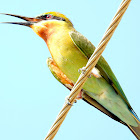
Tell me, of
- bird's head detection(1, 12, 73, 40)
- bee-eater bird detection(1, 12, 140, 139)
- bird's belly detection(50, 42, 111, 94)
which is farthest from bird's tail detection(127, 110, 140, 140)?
bird's head detection(1, 12, 73, 40)

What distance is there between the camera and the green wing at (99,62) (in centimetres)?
307

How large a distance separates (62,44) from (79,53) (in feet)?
0.64

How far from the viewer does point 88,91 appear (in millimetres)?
3258

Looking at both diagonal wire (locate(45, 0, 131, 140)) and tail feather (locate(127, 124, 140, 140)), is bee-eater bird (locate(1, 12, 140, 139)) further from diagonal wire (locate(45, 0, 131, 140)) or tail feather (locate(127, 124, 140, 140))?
diagonal wire (locate(45, 0, 131, 140))

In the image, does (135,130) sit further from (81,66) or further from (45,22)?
(45,22)

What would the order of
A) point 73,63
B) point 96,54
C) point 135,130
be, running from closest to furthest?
1. point 96,54
2. point 73,63
3. point 135,130

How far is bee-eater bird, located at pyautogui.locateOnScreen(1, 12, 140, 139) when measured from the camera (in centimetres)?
309

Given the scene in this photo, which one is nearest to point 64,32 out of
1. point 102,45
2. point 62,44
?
point 62,44

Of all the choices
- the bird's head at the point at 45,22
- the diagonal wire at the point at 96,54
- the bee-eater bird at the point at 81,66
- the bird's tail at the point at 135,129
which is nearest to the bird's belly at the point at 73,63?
the bee-eater bird at the point at 81,66

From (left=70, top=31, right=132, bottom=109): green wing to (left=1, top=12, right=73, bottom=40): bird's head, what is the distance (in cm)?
30

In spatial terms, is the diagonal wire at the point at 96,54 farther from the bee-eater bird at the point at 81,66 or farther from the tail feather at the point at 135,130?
the tail feather at the point at 135,130

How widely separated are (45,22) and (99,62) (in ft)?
2.57

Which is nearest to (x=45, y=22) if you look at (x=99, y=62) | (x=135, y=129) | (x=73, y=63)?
(x=73, y=63)

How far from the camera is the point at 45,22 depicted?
11.2 feet
